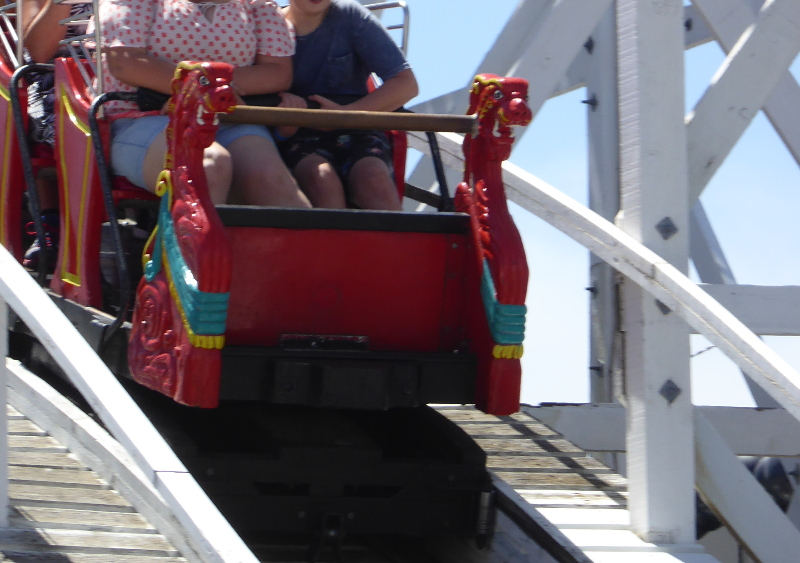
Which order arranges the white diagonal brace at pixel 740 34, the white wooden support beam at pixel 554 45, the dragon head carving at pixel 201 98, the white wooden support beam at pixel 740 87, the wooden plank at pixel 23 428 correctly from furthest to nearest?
the white wooden support beam at pixel 554 45, the white diagonal brace at pixel 740 34, the white wooden support beam at pixel 740 87, the wooden plank at pixel 23 428, the dragon head carving at pixel 201 98

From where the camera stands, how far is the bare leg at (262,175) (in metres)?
3.75

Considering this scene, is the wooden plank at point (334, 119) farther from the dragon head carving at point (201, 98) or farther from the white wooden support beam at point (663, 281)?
the white wooden support beam at point (663, 281)

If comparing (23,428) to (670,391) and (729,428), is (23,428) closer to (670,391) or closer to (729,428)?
(670,391)

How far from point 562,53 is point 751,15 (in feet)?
3.57

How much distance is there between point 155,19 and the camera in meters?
3.83

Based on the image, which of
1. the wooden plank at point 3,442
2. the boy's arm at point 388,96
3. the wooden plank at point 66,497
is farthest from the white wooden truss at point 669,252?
the wooden plank at point 3,442

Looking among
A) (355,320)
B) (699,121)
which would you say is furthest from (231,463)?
(699,121)

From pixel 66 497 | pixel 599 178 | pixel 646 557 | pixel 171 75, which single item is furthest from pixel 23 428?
pixel 599 178

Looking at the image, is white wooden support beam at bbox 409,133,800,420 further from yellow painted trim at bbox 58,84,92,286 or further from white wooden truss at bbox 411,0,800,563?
yellow painted trim at bbox 58,84,92,286

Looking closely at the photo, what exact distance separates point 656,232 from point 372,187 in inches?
35.5

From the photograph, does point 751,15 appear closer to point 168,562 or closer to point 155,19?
point 155,19

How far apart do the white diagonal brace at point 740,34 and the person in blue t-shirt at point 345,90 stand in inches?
63.7

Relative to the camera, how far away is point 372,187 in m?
3.98

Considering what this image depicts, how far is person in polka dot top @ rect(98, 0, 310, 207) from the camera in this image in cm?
375
